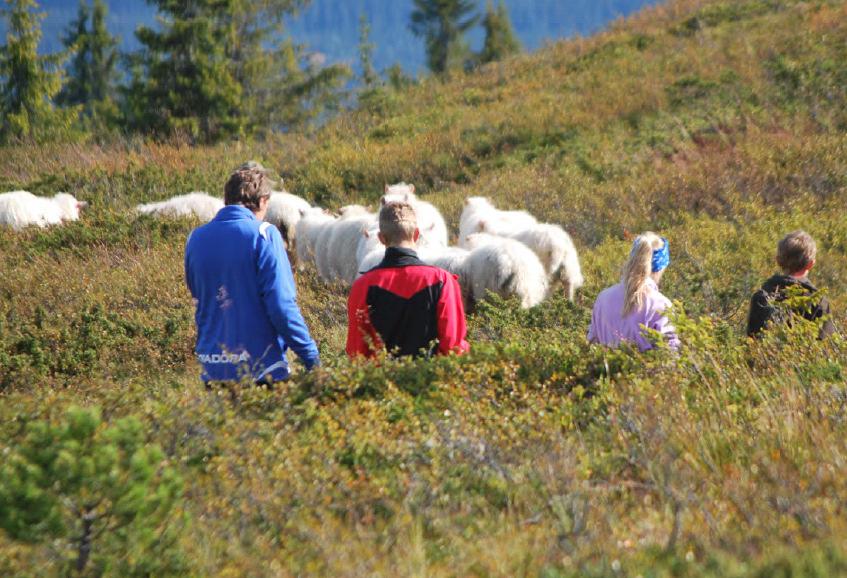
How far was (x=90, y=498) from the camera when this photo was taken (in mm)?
2846

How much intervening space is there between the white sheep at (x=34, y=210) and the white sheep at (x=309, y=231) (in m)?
4.63

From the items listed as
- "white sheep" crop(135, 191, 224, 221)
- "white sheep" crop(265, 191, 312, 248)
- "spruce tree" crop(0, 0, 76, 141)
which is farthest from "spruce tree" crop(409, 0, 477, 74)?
"white sheep" crop(265, 191, 312, 248)

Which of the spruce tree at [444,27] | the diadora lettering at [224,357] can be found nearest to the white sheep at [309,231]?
the diadora lettering at [224,357]

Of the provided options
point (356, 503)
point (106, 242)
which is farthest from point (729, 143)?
point (356, 503)

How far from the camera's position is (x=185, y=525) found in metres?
3.07

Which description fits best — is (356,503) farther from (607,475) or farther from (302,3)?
(302,3)

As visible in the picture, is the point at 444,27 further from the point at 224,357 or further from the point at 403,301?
the point at 224,357

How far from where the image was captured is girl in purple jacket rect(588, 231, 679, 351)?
5.45 meters

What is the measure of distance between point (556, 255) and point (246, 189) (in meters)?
5.08

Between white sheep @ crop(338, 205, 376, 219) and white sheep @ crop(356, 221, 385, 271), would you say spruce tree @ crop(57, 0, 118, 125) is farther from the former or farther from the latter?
white sheep @ crop(356, 221, 385, 271)

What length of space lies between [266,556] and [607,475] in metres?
1.55

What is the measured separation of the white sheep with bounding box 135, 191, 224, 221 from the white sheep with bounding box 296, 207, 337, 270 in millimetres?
2144

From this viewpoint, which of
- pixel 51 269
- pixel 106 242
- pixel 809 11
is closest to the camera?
pixel 51 269

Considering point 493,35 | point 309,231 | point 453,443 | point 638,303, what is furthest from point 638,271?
point 493,35
